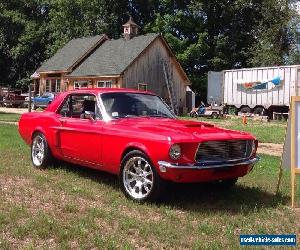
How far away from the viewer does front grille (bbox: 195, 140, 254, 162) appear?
6102 millimetres

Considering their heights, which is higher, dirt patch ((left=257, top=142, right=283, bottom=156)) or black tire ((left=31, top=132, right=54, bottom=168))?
black tire ((left=31, top=132, right=54, bottom=168))

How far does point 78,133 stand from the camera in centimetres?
754

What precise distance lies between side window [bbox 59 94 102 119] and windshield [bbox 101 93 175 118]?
0.21m

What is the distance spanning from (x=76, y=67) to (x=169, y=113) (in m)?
31.7

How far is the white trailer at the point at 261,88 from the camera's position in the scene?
2895cm

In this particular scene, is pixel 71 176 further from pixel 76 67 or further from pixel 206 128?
pixel 76 67

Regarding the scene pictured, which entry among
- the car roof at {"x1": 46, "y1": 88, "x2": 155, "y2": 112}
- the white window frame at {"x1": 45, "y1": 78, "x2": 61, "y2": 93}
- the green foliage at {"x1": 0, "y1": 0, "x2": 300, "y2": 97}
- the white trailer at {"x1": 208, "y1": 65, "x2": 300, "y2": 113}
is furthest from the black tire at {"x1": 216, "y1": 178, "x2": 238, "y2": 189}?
the green foliage at {"x1": 0, "y1": 0, "x2": 300, "y2": 97}

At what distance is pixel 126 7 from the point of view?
53812 millimetres

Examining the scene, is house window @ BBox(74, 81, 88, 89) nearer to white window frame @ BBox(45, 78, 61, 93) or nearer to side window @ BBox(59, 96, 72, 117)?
white window frame @ BBox(45, 78, 61, 93)

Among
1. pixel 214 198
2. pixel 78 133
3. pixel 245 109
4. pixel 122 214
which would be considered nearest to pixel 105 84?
pixel 245 109

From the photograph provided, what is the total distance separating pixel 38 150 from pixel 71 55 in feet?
106

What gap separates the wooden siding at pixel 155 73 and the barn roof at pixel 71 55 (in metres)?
5.76

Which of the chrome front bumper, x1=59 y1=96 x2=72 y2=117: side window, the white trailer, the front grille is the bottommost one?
the chrome front bumper

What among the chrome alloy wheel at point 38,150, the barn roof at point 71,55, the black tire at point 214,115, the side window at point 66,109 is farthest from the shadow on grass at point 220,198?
the barn roof at point 71,55
